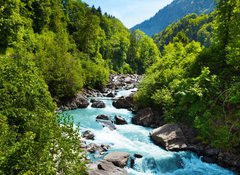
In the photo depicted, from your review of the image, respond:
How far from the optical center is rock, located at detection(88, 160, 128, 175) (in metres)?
17.0

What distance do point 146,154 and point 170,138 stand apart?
3.45 metres

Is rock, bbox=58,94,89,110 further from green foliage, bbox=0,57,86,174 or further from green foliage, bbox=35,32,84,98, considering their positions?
green foliage, bbox=0,57,86,174

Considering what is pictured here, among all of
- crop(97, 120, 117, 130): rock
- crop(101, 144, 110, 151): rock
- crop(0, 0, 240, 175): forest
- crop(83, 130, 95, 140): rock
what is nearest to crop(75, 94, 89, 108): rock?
crop(0, 0, 240, 175): forest

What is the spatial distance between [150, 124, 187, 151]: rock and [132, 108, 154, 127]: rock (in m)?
4.87

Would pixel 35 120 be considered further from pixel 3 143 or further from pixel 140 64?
pixel 140 64

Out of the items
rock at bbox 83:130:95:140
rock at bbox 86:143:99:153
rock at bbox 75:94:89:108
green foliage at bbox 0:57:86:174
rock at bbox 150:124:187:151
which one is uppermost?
green foliage at bbox 0:57:86:174

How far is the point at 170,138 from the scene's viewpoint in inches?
934

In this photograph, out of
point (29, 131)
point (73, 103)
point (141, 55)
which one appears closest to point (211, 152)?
point (29, 131)

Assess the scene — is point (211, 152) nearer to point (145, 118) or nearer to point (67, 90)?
point (145, 118)

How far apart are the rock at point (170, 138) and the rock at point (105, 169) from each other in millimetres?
6644

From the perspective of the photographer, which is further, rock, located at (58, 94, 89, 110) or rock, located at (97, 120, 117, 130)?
rock, located at (58, 94, 89, 110)

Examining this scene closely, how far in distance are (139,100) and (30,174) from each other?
26.2 m

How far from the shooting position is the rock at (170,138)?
22975 millimetres

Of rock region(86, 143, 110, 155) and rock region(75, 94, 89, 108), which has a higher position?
rock region(75, 94, 89, 108)
